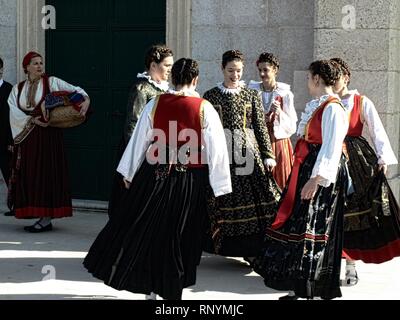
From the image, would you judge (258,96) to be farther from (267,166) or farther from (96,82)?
(96,82)

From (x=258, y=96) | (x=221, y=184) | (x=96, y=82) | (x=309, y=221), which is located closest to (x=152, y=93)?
(x=258, y=96)

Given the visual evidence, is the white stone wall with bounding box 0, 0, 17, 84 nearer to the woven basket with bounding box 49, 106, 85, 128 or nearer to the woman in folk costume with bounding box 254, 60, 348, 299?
the woven basket with bounding box 49, 106, 85, 128

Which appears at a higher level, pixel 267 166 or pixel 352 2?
pixel 352 2

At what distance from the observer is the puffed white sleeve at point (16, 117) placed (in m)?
8.20

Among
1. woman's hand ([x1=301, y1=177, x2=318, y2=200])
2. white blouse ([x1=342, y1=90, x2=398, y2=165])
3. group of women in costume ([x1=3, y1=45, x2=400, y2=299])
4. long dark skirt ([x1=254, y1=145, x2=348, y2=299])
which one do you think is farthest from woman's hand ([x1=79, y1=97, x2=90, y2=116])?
woman's hand ([x1=301, y1=177, x2=318, y2=200])

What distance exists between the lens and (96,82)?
959 centimetres

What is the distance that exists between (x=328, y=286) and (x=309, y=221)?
1.36 ft

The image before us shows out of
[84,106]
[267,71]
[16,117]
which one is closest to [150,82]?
[267,71]

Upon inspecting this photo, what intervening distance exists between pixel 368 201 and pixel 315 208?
0.99m

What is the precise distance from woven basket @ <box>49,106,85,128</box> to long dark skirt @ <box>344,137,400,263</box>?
2.74 m

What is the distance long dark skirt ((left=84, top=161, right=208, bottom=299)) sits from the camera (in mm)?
5484

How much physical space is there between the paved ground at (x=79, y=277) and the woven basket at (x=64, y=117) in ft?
3.30

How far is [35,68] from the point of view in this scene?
810 centimetres

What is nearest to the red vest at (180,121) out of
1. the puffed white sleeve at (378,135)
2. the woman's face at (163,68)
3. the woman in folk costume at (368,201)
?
the woman's face at (163,68)
